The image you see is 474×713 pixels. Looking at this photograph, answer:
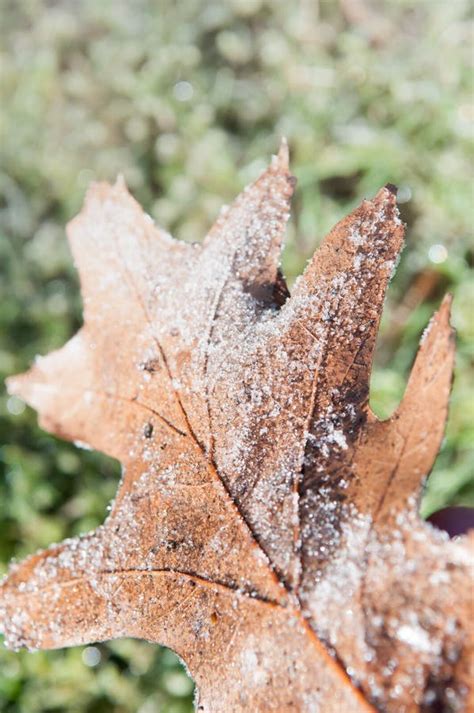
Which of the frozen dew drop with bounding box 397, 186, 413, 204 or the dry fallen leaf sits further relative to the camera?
the frozen dew drop with bounding box 397, 186, 413, 204

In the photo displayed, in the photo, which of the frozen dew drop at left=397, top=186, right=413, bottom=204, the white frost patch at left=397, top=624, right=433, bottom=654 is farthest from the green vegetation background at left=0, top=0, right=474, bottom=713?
the white frost patch at left=397, top=624, right=433, bottom=654

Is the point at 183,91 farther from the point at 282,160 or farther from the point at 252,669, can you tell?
the point at 252,669

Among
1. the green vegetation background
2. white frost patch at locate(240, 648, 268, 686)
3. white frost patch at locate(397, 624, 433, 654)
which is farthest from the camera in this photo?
the green vegetation background

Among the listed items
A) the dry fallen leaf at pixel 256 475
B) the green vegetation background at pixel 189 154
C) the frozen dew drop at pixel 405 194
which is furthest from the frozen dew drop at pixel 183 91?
the dry fallen leaf at pixel 256 475

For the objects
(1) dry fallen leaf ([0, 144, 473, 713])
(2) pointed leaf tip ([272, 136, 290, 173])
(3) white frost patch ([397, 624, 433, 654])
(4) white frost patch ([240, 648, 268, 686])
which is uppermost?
(2) pointed leaf tip ([272, 136, 290, 173])

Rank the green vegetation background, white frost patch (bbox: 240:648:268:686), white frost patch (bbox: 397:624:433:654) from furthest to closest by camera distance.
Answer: the green vegetation background → white frost patch (bbox: 240:648:268:686) → white frost patch (bbox: 397:624:433:654)

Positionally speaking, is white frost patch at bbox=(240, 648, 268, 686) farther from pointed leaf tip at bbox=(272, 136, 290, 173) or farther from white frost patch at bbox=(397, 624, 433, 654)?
pointed leaf tip at bbox=(272, 136, 290, 173)

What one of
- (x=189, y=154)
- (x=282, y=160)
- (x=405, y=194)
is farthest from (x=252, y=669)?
(x=189, y=154)

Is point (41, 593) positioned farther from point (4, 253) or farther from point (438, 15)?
point (438, 15)
